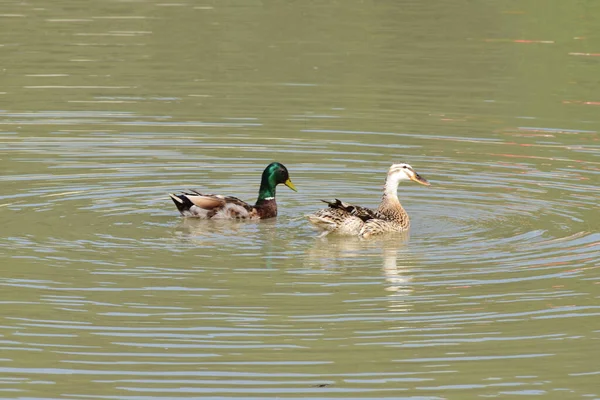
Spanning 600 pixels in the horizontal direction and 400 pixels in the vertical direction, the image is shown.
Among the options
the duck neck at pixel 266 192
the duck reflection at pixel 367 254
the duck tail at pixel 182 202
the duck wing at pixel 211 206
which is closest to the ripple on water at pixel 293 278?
the duck reflection at pixel 367 254

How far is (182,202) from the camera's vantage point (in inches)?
579

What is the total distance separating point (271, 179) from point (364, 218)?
1456mm

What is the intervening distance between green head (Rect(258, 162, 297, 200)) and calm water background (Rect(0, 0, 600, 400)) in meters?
0.32

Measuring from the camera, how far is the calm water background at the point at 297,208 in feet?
32.2

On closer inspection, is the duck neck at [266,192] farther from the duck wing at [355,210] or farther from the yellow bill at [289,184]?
the duck wing at [355,210]

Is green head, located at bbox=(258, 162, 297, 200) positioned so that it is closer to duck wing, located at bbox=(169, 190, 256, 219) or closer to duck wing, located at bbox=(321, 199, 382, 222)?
duck wing, located at bbox=(169, 190, 256, 219)

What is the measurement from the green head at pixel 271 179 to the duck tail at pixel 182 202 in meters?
0.88

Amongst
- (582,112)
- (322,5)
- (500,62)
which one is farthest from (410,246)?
(322,5)

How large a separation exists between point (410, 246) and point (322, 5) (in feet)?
65.9

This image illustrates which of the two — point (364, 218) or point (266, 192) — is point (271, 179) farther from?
point (364, 218)

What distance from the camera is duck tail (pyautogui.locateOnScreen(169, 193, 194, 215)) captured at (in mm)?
14680

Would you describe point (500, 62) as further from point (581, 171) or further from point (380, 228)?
point (380, 228)

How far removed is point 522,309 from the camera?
11.3 metres

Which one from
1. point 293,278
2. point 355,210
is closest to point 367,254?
point 355,210
